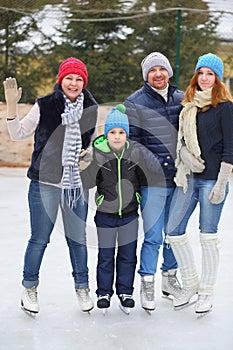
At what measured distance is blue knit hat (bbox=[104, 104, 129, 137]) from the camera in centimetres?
229

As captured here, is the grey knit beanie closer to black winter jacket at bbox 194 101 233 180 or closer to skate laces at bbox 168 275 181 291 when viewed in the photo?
black winter jacket at bbox 194 101 233 180

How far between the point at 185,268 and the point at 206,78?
821 mm

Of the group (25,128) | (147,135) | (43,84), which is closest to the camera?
(25,128)

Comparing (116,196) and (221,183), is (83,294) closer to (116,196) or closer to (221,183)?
(116,196)

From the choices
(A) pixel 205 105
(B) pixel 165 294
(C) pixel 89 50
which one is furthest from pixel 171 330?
(C) pixel 89 50

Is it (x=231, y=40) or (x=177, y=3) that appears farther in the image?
(x=177, y=3)

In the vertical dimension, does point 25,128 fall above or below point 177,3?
below

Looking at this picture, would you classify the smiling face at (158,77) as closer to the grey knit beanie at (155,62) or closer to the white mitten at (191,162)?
the grey knit beanie at (155,62)

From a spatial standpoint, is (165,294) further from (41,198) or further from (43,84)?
(43,84)

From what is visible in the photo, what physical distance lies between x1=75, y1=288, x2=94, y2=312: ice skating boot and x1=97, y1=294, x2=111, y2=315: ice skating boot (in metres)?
0.05

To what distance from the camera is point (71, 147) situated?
2.21 metres

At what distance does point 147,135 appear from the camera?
2348 millimetres

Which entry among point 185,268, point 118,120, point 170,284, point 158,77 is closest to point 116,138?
point 118,120

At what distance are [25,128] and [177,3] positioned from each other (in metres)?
6.68
